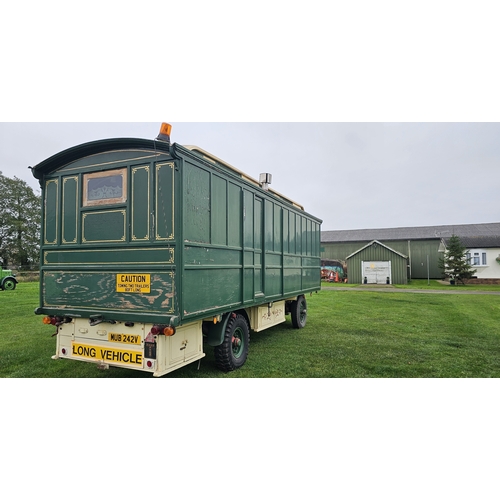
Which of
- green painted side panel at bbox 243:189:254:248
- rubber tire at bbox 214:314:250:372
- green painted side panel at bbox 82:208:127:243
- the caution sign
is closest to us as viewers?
the caution sign

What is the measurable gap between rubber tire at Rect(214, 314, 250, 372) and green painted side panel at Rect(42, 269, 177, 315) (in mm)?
1551

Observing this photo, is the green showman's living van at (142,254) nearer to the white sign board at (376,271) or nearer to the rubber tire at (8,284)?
the rubber tire at (8,284)

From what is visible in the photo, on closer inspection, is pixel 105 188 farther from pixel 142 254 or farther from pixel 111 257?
pixel 142 254

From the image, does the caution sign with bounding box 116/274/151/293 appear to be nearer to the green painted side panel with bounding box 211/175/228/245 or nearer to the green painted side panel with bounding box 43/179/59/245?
the green painted side panel with bounding box 211/175/228/245

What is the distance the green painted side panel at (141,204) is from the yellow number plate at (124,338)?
130 cm

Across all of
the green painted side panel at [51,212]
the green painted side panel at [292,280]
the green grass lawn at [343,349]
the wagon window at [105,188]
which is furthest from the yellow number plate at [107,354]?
the green painted side panel at [292,280]

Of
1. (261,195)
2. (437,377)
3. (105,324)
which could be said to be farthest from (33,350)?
(437,377)

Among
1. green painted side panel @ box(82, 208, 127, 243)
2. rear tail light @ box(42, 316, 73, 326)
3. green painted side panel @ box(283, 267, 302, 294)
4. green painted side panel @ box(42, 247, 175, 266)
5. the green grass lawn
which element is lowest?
the green grass lawn

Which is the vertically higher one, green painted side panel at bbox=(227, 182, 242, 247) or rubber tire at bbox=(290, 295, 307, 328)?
green painted side panel at bbox=(227, 182, 242, 247)

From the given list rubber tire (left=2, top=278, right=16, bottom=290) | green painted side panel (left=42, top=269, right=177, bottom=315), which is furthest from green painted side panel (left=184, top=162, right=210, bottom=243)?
rubber tire (left=2, top=278, right=16, bottom=290)

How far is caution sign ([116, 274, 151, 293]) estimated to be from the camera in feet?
14.4

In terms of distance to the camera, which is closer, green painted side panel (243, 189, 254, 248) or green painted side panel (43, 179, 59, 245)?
green painted side panel (43, 179, 59, 245)

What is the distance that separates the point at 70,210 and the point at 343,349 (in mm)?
5805

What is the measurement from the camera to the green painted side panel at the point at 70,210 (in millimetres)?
4949
